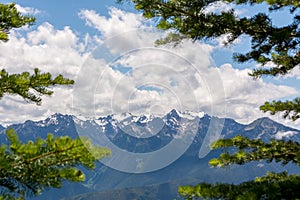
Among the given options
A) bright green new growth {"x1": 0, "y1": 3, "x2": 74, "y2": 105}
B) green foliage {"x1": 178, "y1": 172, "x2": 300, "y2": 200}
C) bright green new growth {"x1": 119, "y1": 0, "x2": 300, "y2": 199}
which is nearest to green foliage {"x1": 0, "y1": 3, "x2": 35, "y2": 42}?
bright green new growth {"x1": 0, "y1": 3, "x2": 74, "y2": 105}

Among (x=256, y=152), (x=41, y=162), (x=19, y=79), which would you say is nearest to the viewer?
(x=41, y=162)

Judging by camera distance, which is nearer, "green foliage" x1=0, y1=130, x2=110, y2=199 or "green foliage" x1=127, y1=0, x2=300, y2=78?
"green foliage" x1=0, y1=130, x2=110, y2=199

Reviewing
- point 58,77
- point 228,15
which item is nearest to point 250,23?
point 228,15

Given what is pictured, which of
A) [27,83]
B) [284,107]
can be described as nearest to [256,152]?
[284,107]

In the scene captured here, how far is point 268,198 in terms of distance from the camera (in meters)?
9.30

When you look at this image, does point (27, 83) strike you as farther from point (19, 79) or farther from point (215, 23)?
point (215, 23)

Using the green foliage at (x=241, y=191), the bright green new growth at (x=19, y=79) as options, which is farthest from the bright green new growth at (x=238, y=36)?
the bright green new growth at (x=19, y=79)

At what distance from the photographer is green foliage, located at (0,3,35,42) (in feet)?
30.3

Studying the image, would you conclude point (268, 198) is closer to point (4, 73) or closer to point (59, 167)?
point (59, 167)

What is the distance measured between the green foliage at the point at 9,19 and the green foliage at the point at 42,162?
5.18 meters

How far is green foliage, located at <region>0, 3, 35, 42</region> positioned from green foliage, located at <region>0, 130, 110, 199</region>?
518cm

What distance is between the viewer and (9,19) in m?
9.49

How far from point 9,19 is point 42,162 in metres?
5.70

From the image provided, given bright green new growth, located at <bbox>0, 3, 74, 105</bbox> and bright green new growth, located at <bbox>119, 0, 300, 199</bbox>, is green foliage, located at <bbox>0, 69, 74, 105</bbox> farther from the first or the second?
bright green new growth, located at <bbox>119, 0, 300, 199</bbox>
